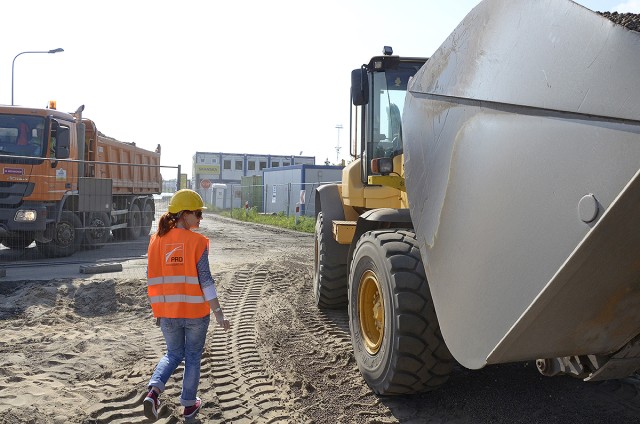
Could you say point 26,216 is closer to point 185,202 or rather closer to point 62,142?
point 62,142

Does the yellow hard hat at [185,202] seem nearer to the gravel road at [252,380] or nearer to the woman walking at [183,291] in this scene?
the woman walking at [183,291]

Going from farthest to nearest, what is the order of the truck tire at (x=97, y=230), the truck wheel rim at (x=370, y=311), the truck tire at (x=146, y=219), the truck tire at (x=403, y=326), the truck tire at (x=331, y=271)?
the truck tire at (x=146, y=219)
the truck tire at (x=97, y=230)
the truck tire at (x=331, y=271)
the truck wheel rim at (x=370, y=311)
the truck tire at (x=403, y=326)

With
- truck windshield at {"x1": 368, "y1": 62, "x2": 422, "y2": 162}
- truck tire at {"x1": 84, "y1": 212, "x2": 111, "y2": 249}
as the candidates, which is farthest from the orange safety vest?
truck tire at {"x1": 84, "y1": 212, "x2": 111, "y2": 249}

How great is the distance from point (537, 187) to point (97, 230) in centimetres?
1247

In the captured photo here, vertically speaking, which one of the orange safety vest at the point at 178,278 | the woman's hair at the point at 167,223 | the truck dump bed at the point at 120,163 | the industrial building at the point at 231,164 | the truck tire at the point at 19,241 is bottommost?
the truck tire at the point at 19,241

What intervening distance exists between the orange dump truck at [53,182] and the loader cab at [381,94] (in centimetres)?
768

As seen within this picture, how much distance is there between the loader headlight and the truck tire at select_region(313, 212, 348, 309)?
708 centimetres

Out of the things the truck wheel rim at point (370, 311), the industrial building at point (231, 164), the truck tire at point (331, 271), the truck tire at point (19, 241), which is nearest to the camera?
the truck wheel rim at point (370, 311)

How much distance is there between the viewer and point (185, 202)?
3736mm

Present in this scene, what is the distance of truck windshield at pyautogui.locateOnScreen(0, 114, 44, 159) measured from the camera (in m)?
11.0

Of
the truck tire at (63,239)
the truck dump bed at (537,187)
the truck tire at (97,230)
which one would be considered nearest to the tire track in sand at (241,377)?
the truck dump bed at (537,187)

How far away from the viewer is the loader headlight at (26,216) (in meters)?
10.8

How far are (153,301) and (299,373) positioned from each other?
1.38 metres

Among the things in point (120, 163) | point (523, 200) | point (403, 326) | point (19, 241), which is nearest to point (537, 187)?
point (523, 200)
